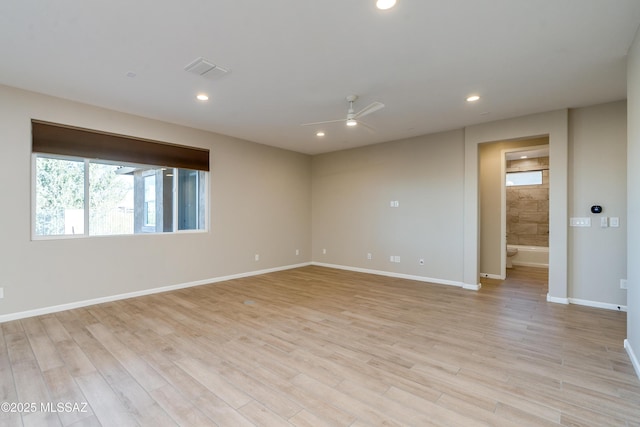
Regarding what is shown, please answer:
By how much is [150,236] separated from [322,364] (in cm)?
369

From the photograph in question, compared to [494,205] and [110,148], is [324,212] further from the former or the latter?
[110,148]

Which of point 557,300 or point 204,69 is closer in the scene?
point 204,69

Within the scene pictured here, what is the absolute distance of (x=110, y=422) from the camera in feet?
5.97

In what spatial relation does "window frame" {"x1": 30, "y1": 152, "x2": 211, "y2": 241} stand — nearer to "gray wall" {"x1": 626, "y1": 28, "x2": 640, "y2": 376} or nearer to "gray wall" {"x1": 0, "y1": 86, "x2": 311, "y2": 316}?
"gray wall" {"x1": 0, "y1": 86, "x2": 311, "y2": 316}

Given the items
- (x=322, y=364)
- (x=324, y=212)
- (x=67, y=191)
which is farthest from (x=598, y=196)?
(x=67, y=191)

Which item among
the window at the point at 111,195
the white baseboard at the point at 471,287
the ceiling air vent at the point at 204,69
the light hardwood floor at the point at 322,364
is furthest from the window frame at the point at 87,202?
the white baseboard at the point at 471,287

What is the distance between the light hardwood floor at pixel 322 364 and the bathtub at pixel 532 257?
3728 millimetres

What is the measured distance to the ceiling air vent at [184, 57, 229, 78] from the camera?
295 cm

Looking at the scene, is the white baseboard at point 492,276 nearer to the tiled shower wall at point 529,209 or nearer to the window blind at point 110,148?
the tiled shower wall at point 529,209

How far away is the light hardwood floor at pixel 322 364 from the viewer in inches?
75.4

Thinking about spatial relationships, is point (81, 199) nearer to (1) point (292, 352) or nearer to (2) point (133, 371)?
(2) point (133, 371)

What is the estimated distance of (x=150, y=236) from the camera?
476 centimetres

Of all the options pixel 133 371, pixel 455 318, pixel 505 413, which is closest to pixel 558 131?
pixel 455 318

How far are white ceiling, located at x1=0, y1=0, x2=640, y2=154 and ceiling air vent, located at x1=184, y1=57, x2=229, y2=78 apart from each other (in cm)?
8
